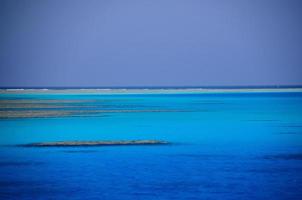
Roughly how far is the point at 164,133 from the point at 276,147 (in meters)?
5.50

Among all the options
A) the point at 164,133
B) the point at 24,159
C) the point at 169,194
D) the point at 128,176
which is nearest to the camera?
the point at 169,194

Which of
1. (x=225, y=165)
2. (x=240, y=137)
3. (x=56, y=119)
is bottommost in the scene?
(x=225, y=165)

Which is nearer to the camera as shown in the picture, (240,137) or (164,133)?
(240,137)

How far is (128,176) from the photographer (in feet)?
48.0

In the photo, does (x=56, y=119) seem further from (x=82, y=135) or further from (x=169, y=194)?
(x=169, y=194)

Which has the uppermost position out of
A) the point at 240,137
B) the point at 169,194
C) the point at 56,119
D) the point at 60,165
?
the point at 56,119

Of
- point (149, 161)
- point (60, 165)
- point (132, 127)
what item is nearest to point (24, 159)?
point (60, 165)

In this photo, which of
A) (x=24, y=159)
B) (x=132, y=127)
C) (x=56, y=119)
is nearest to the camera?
(x=24, y=159)

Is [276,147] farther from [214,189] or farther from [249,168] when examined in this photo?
[214,189]

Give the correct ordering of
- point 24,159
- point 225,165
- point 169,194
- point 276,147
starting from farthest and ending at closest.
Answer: point 276,147 < point 24,159 < point 225,165 < point 169,194

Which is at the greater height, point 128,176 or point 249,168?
point 249,168

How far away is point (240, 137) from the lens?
73.4ft

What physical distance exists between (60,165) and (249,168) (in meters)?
4.37

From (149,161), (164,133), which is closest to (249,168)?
(149,161)
